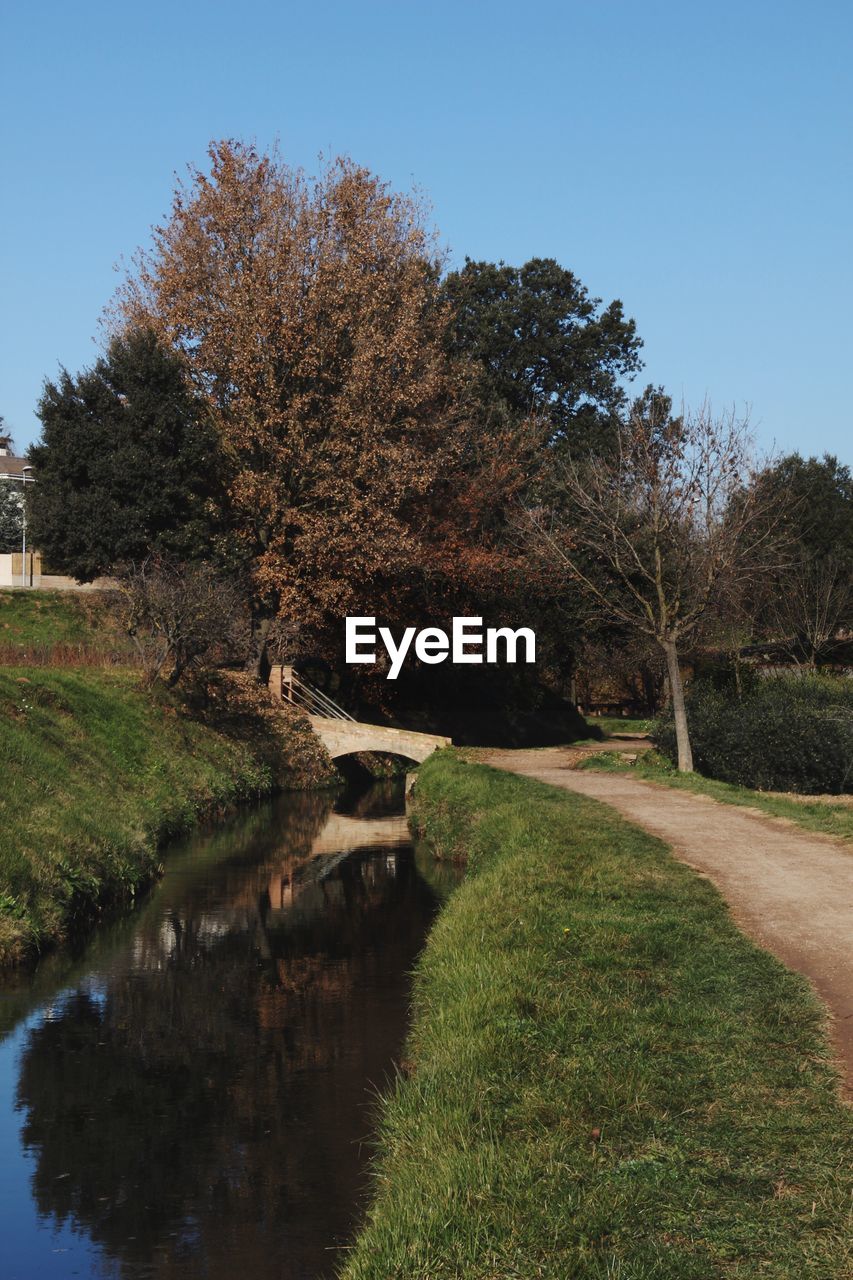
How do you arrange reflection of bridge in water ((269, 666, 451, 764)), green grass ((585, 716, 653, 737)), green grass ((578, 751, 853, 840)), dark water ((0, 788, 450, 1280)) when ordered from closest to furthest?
dark water ((0, 788, 450, 1280)) → green grass ((578, 751, 853, 840)) → reflection of bridge in water ((269, 666, 451, 764)) → green grass ((585, 716, 653, 737))

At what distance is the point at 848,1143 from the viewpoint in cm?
738

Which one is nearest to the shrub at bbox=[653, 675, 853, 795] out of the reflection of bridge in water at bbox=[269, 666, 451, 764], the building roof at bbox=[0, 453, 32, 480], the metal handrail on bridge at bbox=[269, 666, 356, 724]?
the reflection of bridge in water at bbox=[269, 666, 451, 764]

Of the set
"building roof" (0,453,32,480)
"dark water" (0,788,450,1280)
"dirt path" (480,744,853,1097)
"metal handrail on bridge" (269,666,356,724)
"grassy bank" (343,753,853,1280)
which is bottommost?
"dark water" (0,788,450,1280)

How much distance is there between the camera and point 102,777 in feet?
85.0

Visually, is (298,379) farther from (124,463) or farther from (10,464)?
(10,464)

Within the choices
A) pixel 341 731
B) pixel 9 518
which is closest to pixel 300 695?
pixel 341 731

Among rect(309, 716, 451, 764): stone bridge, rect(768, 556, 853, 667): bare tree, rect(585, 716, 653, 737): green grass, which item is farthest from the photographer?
rect(585, 716, 653, 737): green grass

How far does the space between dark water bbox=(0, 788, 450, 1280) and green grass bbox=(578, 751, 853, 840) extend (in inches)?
247

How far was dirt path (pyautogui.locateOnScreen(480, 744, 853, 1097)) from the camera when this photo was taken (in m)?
11.4

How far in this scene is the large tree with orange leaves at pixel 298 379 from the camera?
130ft

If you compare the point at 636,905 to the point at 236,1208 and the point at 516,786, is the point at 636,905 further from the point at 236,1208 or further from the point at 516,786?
the point at 516,786

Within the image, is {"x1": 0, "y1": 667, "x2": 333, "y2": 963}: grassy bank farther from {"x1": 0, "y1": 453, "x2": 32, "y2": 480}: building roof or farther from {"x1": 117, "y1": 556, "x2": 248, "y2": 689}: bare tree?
{"x1": 0, "y1": 453, "x2": 32, "y2": 480}: building roof

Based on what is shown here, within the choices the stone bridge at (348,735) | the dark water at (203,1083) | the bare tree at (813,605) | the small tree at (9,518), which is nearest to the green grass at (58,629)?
the stone bridge at (348,735)

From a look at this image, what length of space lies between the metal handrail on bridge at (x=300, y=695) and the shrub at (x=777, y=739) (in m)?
12.7
